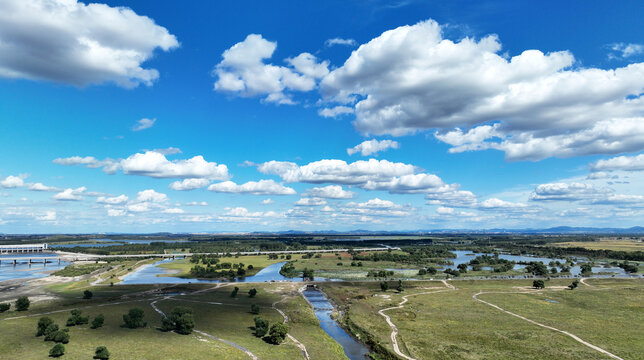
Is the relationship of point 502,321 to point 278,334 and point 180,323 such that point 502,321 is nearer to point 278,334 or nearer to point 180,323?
point 278,334

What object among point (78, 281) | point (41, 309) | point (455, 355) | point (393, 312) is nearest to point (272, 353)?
point (455, 355)

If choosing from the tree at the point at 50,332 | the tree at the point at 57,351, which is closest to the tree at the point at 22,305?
the tree at the point at 50,332

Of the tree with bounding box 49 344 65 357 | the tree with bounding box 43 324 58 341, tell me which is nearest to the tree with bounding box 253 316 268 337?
the tree with bounding box 49 344 65 357

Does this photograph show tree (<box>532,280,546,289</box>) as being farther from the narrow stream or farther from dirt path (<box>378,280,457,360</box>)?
the narrow stream

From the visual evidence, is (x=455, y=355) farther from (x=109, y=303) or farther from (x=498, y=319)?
(x=109, y=303)

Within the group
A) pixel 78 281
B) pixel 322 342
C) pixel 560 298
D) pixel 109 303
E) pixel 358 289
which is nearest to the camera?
pixel 322 342

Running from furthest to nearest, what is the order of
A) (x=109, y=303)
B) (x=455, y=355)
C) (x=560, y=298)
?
(x=560, y=298) < (x=109, y=303) < (x=455, y=355)
